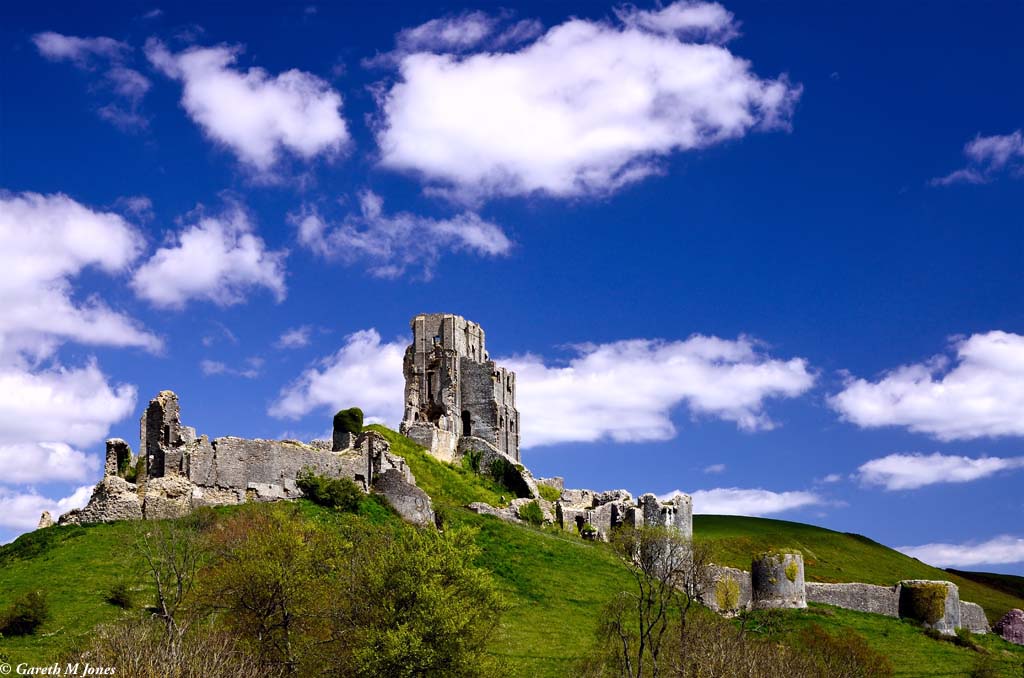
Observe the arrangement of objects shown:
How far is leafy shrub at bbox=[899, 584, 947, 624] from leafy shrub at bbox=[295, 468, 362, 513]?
110 ft

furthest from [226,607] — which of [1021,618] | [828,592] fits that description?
[1021,618]

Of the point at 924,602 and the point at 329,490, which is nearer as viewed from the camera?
the point at 329,490

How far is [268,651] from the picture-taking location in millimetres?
36562

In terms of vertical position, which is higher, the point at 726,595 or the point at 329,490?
the point at 329,490

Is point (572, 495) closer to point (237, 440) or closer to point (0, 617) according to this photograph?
point (237, 440)

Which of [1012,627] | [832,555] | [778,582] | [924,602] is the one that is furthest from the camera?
[832,555]

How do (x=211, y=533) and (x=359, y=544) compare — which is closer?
(x=359, y=544)

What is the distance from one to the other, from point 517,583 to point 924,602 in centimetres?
2773

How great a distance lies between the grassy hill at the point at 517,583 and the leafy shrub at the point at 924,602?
217 centimetres

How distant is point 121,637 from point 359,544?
11.5 m

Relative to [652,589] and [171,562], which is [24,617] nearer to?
[171,562]

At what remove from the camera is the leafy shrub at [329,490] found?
55438 millimetres

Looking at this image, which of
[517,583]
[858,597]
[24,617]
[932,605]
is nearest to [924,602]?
[932,605]

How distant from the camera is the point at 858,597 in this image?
66750mm
